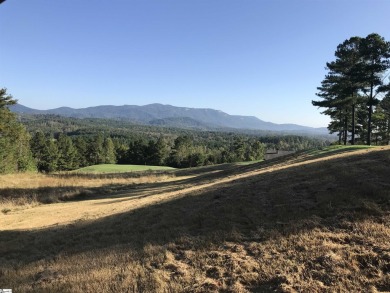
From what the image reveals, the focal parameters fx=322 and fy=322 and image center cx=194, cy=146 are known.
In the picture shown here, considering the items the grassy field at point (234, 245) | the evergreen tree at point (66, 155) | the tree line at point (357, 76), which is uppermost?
the tree line at point (357, 76)

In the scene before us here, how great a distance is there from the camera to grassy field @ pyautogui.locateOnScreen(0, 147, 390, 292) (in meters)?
4.77

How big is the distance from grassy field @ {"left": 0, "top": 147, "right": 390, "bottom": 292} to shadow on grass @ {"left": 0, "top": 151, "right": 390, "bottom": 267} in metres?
0.03

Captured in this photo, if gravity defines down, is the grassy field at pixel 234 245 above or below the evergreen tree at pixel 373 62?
below

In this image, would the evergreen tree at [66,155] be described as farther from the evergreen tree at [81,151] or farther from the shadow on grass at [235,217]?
the shadow on grass at [235,217]

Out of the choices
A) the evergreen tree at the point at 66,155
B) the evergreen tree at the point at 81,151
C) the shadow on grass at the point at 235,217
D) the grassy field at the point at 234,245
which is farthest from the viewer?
the evergreen tree at the point at 81,151

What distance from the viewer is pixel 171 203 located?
35.2 feet

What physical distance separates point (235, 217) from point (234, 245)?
1.64 m

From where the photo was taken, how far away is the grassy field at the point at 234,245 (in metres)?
4.77

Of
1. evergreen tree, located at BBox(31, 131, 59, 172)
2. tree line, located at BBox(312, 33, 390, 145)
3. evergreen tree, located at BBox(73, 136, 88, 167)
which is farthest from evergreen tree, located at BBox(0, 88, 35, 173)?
tree line, located at BBox(312, 33, 390, 145)

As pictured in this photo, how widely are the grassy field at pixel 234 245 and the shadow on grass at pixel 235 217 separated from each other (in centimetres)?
3

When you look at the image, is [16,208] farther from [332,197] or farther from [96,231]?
[332,197]

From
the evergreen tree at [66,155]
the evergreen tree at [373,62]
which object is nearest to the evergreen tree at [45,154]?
the evergreen tree at [66,155]

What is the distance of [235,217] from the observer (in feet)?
25.0

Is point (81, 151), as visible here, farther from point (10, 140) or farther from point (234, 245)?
point (234, 245)
